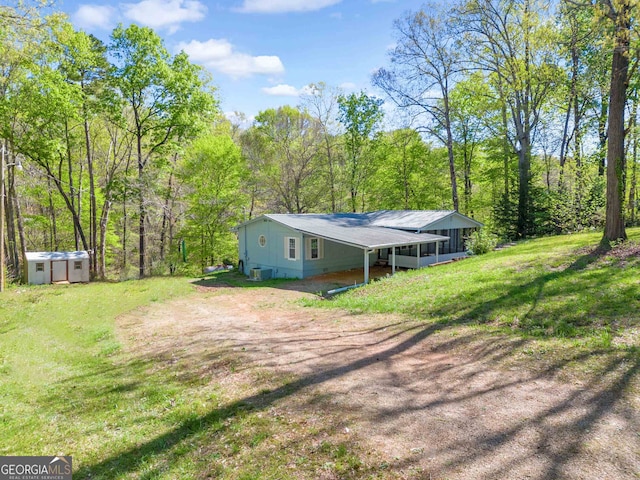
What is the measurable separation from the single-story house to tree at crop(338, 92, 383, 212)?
20904 millimetres

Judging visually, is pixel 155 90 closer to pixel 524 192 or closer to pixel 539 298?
pixel 539 298

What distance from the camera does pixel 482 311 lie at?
891 cm

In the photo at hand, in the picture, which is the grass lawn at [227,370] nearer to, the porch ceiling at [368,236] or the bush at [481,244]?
the porch ceiling at [368,236]

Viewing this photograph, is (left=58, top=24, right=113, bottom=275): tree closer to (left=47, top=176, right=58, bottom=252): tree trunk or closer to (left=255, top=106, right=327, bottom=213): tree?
(left=47, top=176, right=58, bottom=252): tree trunk

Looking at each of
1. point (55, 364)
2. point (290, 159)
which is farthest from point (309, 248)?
point (290, 159)

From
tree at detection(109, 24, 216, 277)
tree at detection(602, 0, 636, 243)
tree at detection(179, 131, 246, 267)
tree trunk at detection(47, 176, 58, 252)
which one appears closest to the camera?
tree at detection(602, 0, 636, 243)

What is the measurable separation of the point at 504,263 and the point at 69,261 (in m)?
20.7

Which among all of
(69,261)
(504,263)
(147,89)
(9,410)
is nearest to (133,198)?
(69,261)

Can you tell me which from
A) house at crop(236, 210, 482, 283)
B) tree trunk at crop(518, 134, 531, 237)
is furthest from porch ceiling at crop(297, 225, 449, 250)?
tree trunk at crop(518, 134, 531, 237)

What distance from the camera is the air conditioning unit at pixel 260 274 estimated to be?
1977cm

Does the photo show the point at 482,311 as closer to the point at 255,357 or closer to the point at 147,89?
the point at 255,357

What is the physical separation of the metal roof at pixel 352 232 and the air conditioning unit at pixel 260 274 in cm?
281

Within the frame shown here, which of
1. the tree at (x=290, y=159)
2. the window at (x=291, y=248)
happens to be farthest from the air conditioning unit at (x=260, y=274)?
the tree at (x=290, y=159)

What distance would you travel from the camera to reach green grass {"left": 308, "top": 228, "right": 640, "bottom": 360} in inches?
281
